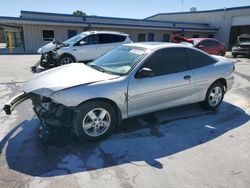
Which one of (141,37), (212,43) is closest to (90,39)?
(212,43)

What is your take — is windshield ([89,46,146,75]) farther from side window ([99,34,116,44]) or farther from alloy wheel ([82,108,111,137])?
side window ([99,34,116,44])

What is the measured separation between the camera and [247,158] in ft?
11.5

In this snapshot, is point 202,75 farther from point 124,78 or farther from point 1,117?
point 1,117

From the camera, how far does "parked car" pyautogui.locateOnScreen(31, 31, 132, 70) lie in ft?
33.6

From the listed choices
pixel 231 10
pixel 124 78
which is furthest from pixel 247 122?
pixel 231 10

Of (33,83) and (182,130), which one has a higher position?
(33,83)

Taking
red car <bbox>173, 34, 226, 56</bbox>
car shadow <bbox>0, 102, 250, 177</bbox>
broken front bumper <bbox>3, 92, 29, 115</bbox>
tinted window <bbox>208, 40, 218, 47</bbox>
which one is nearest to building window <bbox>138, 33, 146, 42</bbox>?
red car <bbox>173, 34, 226, 56</bbox>

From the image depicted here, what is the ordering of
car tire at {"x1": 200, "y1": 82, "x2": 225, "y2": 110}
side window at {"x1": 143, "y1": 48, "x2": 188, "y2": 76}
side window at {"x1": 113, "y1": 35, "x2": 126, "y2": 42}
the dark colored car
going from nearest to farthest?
side window at {"x1": 143, "y1": 48, "x2": 188, "y2": 76}
car tire at {"x1": 200, "y1": 82, "x2": 225, "y2": 110}
side window at {"x1": 113, "y1": 35, "x2": 126, "y2": 42}
the dark colored car

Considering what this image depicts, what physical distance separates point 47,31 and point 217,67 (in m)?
20.4

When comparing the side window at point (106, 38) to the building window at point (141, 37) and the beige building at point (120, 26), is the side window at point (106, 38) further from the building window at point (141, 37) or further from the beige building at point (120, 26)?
the building window at point (141, 37)

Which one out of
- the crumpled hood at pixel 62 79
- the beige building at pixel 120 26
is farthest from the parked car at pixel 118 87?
the beige building at pixel 120 26

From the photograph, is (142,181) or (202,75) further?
(202,75)

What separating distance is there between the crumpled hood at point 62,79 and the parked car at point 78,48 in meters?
6.13

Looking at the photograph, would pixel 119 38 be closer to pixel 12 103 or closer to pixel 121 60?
pixel 121 60
